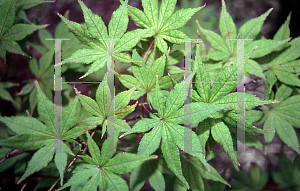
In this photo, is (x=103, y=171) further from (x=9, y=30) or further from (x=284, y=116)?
(x=284, y=116)

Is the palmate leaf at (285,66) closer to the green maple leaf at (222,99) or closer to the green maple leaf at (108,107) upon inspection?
the green maple leaf at (222,99)

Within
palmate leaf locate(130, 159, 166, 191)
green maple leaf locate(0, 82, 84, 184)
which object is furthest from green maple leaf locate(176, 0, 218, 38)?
green maple leaf locate(0, 82, 84, 184)

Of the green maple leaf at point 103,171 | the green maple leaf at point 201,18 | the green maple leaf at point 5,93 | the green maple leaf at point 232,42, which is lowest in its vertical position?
the green maple leaf at point 103,171

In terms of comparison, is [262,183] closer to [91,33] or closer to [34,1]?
[91,33]

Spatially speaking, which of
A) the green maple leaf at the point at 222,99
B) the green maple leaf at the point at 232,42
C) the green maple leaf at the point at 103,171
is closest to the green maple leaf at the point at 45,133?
the green maple leaf at the point at 103,171

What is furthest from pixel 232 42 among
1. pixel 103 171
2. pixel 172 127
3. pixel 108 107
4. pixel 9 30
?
pixel 9 30
